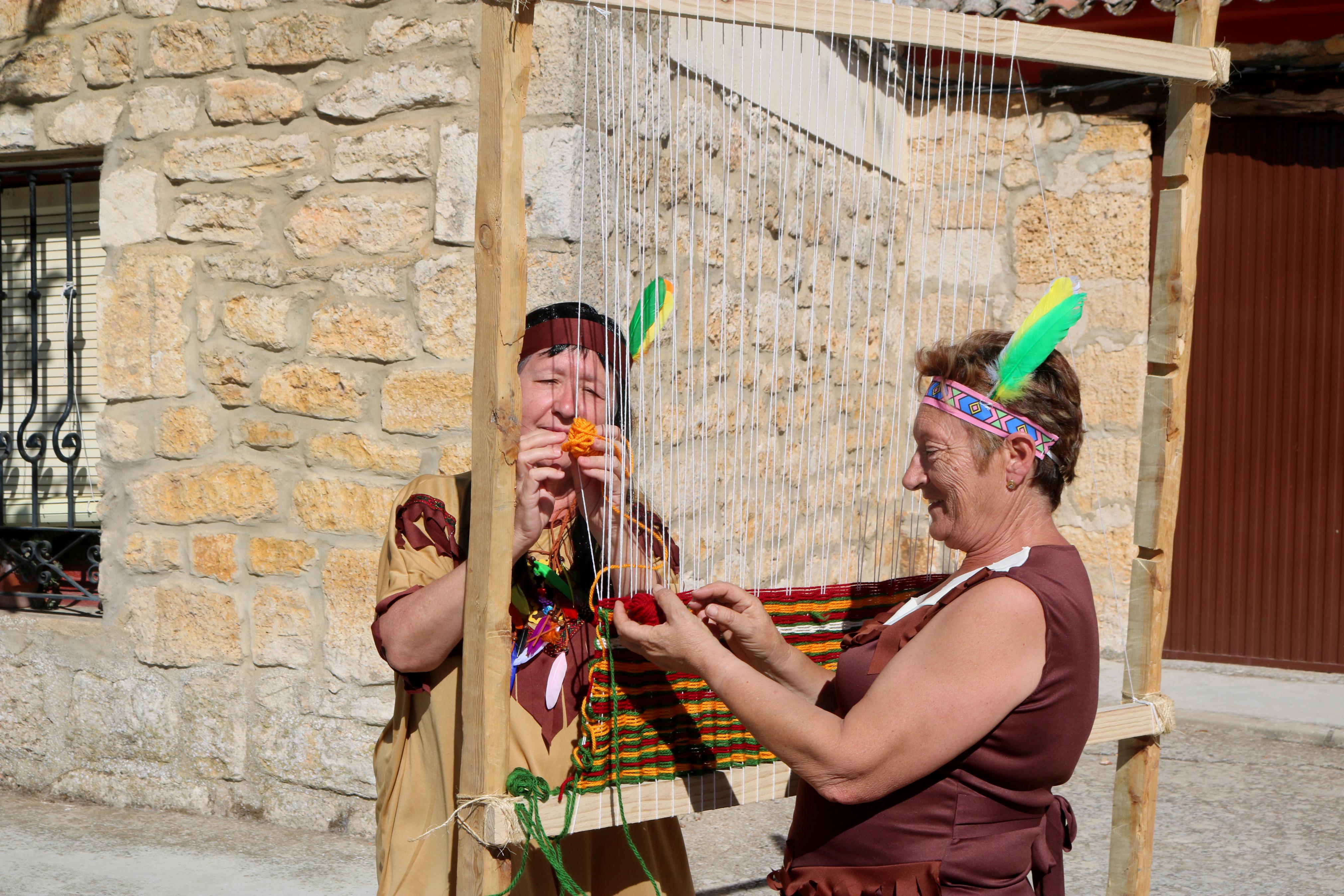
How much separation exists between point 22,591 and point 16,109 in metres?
1.59

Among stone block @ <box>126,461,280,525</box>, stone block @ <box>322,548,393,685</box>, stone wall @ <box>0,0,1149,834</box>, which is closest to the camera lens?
stone wall @ <box>0,0,1149,834</box>

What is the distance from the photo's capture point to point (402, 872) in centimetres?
174

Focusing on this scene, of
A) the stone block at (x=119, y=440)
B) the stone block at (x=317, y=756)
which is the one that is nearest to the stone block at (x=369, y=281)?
the stone block at (x=119, y=440)

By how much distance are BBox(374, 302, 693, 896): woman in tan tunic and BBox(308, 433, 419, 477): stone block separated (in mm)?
1405

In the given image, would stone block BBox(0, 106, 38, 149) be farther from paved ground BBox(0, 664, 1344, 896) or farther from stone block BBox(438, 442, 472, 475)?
paved ground BBox(0, 664, 1344, 896)

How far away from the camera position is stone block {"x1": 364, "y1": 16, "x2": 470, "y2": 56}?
121 inches

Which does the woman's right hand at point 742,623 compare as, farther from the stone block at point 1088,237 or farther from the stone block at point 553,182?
the stone block at point 1088,237

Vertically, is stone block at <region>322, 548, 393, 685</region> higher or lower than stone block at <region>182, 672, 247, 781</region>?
higher

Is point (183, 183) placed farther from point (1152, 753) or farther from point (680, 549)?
point (1152, 753)

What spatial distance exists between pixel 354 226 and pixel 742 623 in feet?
6.92

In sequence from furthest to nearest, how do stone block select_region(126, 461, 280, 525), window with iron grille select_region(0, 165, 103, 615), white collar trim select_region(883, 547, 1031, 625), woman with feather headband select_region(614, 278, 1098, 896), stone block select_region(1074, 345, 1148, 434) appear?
stone block select_region(1074, 345, 1148, 434)
window with iron grille select_region(0, 165, 103, 615)
stone block select_region(126, 461, 280, 525)
white collar trim select_region(883, 547, 1031, 625)
woman with feather headband select_region(614, 278, 1098, 896)

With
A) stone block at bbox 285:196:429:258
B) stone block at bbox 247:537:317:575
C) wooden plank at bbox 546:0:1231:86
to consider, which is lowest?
stone block at bbox 247:537:317:575

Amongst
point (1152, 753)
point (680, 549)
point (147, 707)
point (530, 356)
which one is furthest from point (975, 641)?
point (147, 707)

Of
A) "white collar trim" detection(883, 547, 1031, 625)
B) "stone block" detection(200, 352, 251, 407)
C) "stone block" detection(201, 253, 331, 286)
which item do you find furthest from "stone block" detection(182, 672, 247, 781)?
"white collar trim" detection(883, 547, 1031, 625)
